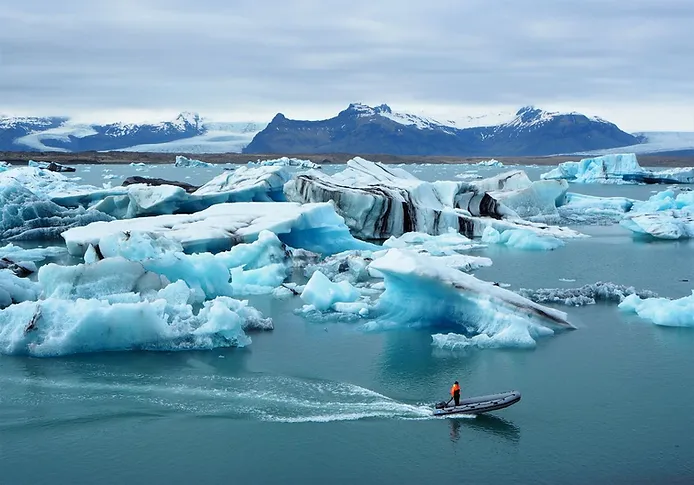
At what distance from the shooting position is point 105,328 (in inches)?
366

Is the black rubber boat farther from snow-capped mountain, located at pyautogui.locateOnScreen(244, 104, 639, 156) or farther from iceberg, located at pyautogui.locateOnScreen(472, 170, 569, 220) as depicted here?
snow-capped mountain, located at pyautogui.locateOnScreen(244, 104, 639, 156)

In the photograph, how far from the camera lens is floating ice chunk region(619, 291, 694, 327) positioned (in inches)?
422

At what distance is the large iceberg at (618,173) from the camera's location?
137 ft

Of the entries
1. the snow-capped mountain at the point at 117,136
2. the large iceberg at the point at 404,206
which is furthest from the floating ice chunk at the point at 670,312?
the snow-capped mountain at the point at 117,136

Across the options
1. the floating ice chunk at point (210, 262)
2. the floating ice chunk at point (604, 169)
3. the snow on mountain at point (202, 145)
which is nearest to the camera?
the floating ice chunk at point (210, 262)

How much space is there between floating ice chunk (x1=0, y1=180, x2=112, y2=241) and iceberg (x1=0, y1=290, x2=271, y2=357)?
10.8 meters

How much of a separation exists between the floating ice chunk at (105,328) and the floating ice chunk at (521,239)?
10.2 metres

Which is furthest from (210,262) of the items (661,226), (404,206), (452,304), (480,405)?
(661,226)

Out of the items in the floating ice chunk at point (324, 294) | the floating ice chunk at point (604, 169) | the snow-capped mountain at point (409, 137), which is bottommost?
the floating ice chunk at point (324, 294)

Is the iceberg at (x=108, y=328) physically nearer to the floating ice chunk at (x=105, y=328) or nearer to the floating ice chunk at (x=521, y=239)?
the floating ice chunk at (x=105, y=328)

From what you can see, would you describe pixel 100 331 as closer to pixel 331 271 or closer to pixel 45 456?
pixel 45 456

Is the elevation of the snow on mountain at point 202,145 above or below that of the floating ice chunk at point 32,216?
above

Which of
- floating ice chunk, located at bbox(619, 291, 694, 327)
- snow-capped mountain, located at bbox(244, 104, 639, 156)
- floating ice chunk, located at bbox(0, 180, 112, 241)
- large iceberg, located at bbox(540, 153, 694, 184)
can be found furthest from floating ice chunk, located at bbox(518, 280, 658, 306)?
snow-capped mountain, located at bbox(244, 104, 639, 156)

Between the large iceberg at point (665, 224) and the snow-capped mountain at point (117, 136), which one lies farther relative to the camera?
the snow-capped mountain at point (117, 136)
